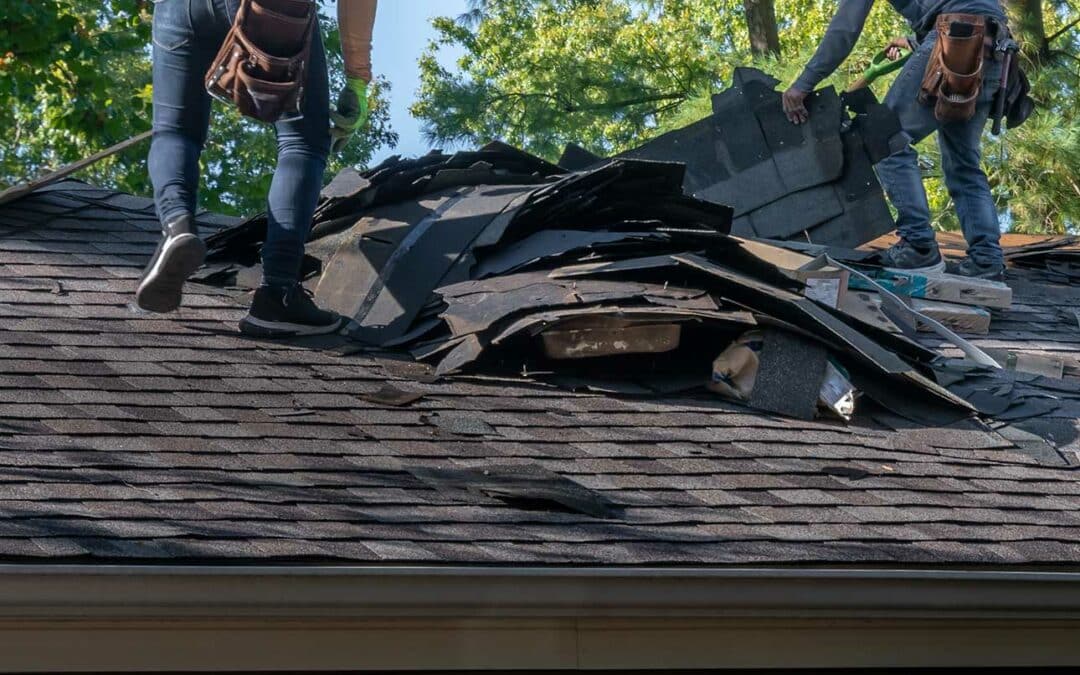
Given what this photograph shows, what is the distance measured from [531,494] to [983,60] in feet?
14.8

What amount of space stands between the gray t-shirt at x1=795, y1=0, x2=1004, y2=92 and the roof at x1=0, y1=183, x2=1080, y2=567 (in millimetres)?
2470

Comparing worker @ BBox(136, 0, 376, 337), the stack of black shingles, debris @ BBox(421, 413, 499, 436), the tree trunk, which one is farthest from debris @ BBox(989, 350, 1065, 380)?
the tree trunk

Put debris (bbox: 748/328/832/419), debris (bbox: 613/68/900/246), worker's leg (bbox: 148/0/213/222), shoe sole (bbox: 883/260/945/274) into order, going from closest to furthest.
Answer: debris (bbox: 748/328/832/419)
worker's leg (bbox: 148/0/213/222)
shoe sole (bbox: 883/260/945/274)
debris (bbox: 613/68/900/246)

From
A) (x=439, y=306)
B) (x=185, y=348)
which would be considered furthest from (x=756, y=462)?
(x=185, y=348)

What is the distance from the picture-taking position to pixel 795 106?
25.8 ft

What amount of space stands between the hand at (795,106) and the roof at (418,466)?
2.51 meters

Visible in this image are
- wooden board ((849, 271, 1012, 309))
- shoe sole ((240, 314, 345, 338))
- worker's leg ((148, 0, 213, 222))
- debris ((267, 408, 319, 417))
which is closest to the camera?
debris ((267, 408, 319, 417))

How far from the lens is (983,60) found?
298 inches

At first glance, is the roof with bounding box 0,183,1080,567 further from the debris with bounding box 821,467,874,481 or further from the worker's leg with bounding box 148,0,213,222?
the worker's leg with bounding box 148,0,213,222

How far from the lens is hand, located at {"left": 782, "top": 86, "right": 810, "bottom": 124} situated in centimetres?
781

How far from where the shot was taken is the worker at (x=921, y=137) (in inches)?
301

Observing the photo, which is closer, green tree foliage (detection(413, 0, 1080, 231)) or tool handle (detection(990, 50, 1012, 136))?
tool handle (detection(990, 50, 1012, 136))

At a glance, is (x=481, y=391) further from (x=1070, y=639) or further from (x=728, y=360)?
(x=1070, y=639)

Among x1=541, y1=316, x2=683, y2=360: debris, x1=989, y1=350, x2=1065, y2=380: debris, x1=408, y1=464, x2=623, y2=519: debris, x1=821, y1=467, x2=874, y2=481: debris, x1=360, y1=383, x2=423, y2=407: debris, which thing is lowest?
x1=408, y1=464, x2=623, y2=519: debris
